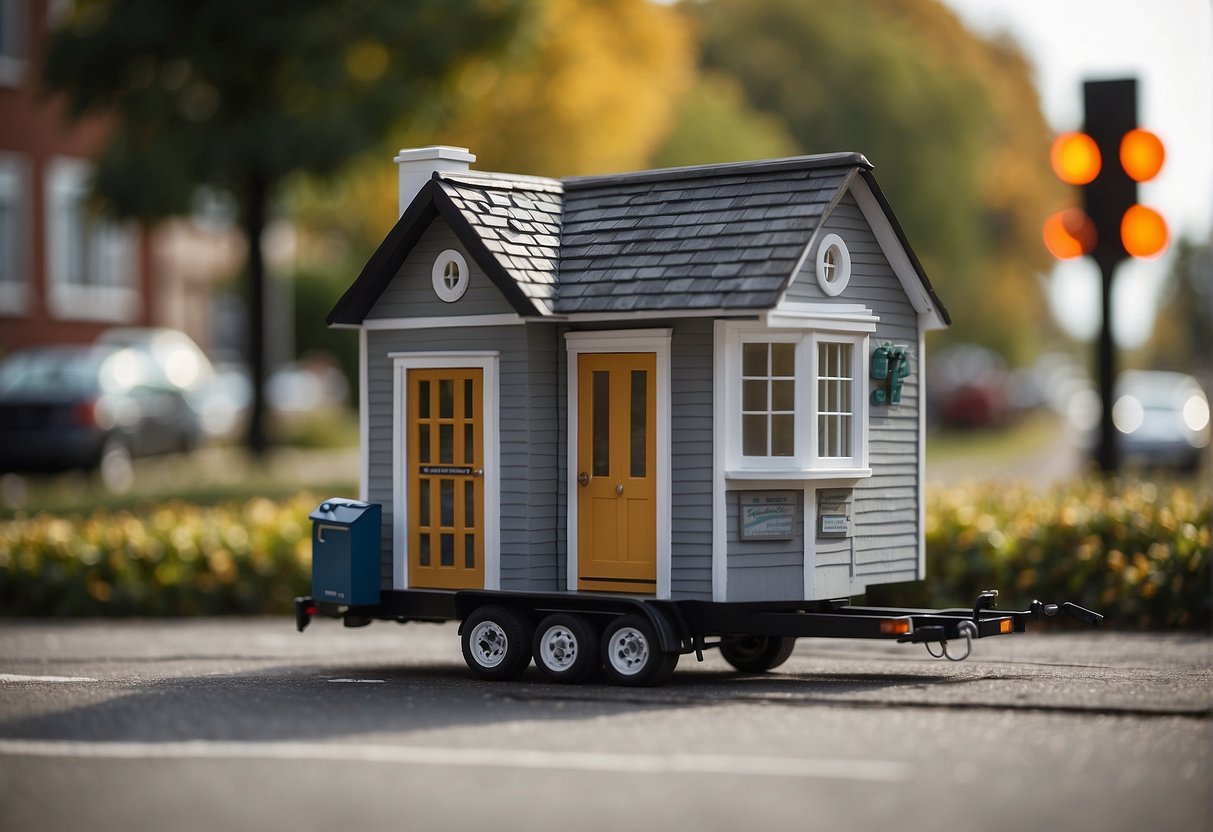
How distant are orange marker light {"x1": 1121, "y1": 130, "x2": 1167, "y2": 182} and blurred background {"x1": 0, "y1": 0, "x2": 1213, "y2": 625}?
0.67 feet

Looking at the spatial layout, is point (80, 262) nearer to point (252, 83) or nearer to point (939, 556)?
point (252, 83)

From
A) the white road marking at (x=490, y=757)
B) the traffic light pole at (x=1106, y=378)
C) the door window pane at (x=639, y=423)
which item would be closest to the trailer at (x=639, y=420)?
the door window pane at (x=639, y=423)

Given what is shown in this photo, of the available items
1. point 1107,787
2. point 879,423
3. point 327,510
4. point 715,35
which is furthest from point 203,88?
point 715,35

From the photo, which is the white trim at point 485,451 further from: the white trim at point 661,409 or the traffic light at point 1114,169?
the traffic light at point 1114,169

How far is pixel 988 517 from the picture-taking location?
15.4 m

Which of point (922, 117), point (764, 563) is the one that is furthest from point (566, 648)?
point (922, 117)

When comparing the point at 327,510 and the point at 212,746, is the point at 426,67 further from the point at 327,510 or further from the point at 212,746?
the point at 212,746

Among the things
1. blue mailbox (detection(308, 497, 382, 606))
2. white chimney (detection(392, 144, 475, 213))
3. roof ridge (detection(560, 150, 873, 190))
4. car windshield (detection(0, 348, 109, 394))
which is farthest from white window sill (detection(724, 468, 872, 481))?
car windshield (detection(0, 348, 109, 394))

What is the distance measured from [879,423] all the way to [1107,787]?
4616mm

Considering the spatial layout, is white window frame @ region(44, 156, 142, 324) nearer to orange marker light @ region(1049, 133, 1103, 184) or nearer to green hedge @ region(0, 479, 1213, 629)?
green hedge @ region(0, 479, 1213, 629)

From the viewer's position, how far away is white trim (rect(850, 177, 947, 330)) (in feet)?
38.0

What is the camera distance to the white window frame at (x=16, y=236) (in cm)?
3475

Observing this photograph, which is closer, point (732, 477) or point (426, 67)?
point (732, 477)

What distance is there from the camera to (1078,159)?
43.9 feet
